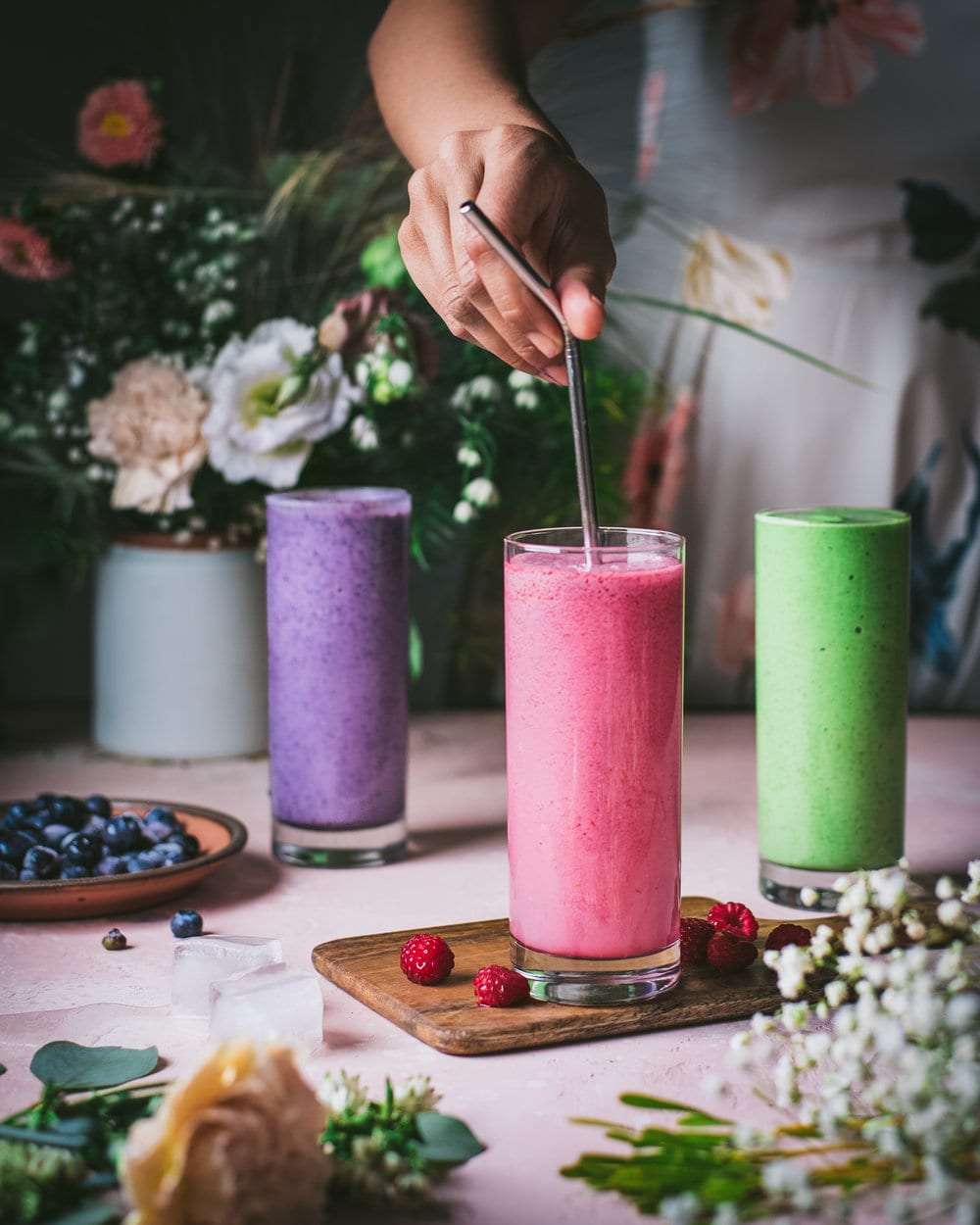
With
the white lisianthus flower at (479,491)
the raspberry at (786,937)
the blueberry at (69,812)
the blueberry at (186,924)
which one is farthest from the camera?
the white lisianthus flower at (479,491)

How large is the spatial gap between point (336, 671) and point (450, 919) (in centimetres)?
24

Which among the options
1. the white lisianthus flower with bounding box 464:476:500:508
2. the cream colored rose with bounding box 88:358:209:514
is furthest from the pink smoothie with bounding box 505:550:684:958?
the cream colored rose with bounding box 88:358:209:514

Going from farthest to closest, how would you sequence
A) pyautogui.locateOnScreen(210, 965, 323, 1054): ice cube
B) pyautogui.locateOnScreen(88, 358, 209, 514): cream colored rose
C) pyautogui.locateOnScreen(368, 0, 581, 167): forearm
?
pyautogui.locateOnScreen(88, 358, 209, 514): cream colored rose < pyautogui.locateOnScreen(368, 0, 581, 167): forearm < pyautogui.locateOnScreen(210, 965, 323, 1054): ice cube

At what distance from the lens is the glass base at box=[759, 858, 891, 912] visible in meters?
1.21

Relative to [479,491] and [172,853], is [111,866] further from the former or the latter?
[479,491]

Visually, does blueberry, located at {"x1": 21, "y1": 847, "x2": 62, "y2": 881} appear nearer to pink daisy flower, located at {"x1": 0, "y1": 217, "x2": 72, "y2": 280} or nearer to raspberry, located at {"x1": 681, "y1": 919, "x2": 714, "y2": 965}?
raspberry, located at {"x1": 681, "y1": 919, "x2": 714, "y2": 965}

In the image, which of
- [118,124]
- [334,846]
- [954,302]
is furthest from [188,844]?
[954,302]

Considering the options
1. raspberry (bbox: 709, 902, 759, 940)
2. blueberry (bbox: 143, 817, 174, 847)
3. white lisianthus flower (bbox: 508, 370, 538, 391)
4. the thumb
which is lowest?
raspberry (bbox: 709, 902, 759, 940)

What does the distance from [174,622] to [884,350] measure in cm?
92

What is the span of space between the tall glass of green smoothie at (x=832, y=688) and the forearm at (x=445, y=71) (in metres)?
0.42

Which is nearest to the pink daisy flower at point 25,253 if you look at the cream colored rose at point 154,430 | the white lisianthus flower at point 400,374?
the cream colored rose at point 154,430

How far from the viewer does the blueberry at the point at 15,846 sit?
1.21 m

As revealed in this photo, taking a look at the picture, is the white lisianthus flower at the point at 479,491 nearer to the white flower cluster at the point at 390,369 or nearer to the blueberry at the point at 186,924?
the white flower cluster at the point at 390,369

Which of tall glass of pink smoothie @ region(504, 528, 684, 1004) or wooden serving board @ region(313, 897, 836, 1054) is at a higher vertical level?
tall glass of pink smoothie @ region(504, 528, 684, 1004)
